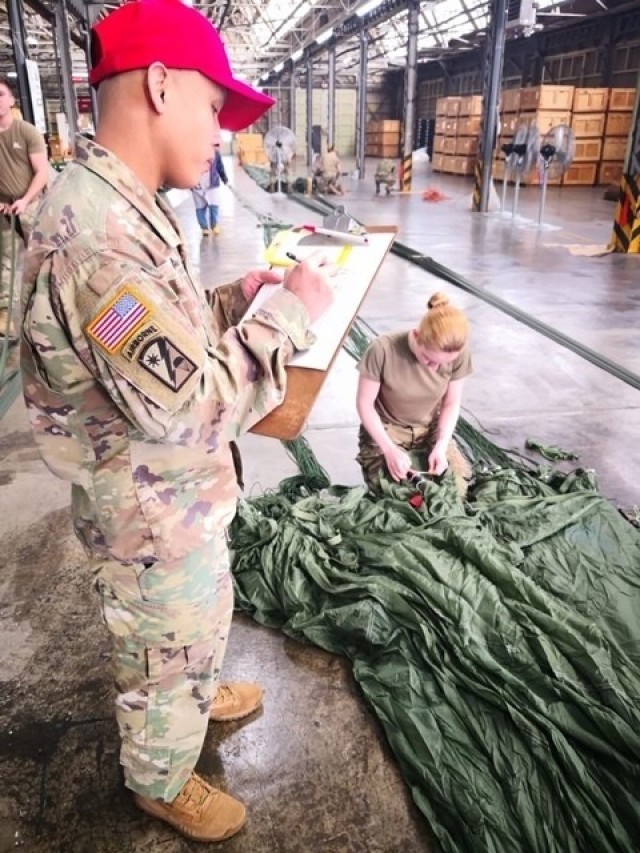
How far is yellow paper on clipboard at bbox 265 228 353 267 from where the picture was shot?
1.51 metres

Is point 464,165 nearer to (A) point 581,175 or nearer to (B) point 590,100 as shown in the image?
(A) point 581,175

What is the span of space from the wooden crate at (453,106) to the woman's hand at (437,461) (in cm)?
1800

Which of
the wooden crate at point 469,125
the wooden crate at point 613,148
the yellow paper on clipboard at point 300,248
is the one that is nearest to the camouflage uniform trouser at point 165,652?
the yellow paper on clipboard at point 300,248

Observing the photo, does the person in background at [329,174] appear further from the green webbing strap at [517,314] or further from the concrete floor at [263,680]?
the concrete floor at [263,680]

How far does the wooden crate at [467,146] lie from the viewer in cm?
1829

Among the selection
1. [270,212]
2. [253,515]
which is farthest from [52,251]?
[270,212]

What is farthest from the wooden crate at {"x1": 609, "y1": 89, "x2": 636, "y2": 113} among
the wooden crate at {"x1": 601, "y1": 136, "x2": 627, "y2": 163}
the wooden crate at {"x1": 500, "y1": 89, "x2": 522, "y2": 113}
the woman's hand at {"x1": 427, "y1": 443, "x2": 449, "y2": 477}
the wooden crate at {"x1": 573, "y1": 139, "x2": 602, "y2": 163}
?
the woman's hand at {"x1": 427, "y1": 443, "x2": 449, "y2": 477}

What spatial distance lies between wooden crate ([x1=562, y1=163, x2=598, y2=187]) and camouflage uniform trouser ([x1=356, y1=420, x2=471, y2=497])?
1569cm

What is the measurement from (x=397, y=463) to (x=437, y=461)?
18 cm

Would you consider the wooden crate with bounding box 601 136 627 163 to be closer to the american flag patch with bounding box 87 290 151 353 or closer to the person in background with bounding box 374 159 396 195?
the person in background with bounding box 374 159 396 195

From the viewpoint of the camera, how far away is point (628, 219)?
8.51 meters

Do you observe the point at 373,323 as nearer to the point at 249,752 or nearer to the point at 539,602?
the point at 539,602

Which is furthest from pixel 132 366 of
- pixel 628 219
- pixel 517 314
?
pixel 628 219

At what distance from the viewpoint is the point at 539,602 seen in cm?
196
